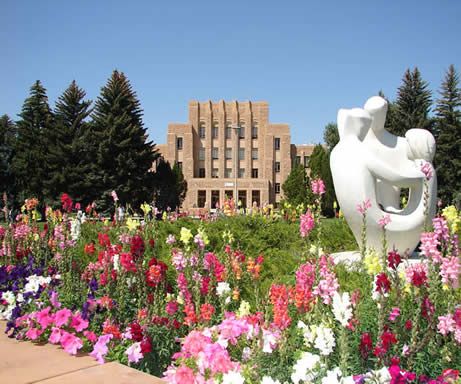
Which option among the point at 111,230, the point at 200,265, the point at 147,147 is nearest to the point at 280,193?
the point at 147,147

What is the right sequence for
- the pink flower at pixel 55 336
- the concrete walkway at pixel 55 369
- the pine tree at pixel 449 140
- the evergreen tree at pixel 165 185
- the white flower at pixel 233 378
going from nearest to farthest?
the white flower at pixel 233 378 → the concrete walkway at pixel 55 369 → the pink flower at pixel 55 336 → the pine tree at pixel 449 140 → the evergreen tree at pixel 165 185

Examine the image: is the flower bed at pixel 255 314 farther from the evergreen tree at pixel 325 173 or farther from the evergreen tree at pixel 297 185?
the evergreen tree at pixel 325 173

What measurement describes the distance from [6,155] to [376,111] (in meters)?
36.5

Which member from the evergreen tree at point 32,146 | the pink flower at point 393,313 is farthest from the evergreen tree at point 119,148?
the pink flower at point 393,313

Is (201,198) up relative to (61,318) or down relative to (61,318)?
up

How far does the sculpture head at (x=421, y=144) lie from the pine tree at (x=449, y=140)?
84.8 feet

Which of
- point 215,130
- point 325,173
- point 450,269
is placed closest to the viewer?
point 450,269

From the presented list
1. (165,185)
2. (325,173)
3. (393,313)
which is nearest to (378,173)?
(393,313)

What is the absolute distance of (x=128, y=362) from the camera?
4.10 metres

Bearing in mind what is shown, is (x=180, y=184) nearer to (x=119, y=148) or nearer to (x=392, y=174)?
(x=119, y=148)

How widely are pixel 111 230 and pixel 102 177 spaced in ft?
85.4

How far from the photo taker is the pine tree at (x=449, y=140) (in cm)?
3319

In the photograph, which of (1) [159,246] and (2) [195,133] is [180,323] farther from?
(2) [195,133]

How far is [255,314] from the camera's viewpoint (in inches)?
158
